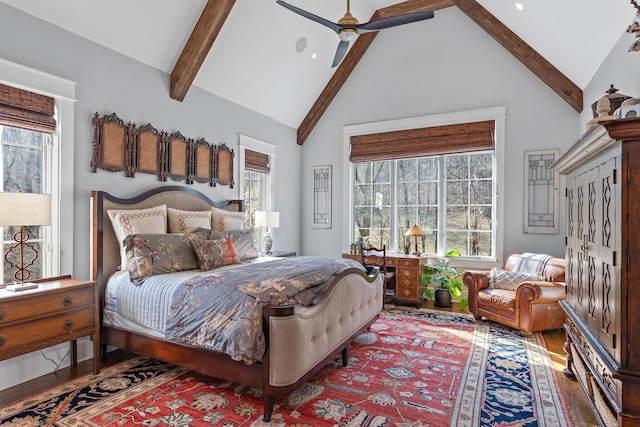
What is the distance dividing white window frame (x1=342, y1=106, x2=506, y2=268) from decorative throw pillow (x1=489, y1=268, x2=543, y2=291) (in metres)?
0.70

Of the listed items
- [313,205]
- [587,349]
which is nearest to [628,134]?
[587,349]

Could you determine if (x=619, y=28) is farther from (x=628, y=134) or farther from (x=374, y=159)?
(x=374, y=159)

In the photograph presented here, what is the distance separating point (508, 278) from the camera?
4.27m

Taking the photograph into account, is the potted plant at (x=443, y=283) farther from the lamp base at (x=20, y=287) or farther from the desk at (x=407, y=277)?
the lamp base at (x=20, y=287)

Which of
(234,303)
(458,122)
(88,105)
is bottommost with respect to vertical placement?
(234,303)

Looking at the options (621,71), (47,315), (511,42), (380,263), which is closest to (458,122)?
(511,42)

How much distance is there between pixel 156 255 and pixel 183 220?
0.83 meters

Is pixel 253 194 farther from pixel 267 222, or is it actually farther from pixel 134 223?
pixel 134 223

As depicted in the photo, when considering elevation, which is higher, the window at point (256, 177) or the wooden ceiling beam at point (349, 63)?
the wooden ceiling beam at point (349, 63)

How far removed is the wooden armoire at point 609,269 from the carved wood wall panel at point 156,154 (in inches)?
150

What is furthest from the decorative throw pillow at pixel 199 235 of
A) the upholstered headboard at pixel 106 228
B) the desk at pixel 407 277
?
the desk at pixel 407 277

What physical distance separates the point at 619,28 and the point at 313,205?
461 cm

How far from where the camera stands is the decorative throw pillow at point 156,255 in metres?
3.00

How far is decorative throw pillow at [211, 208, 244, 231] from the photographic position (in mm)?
4395
